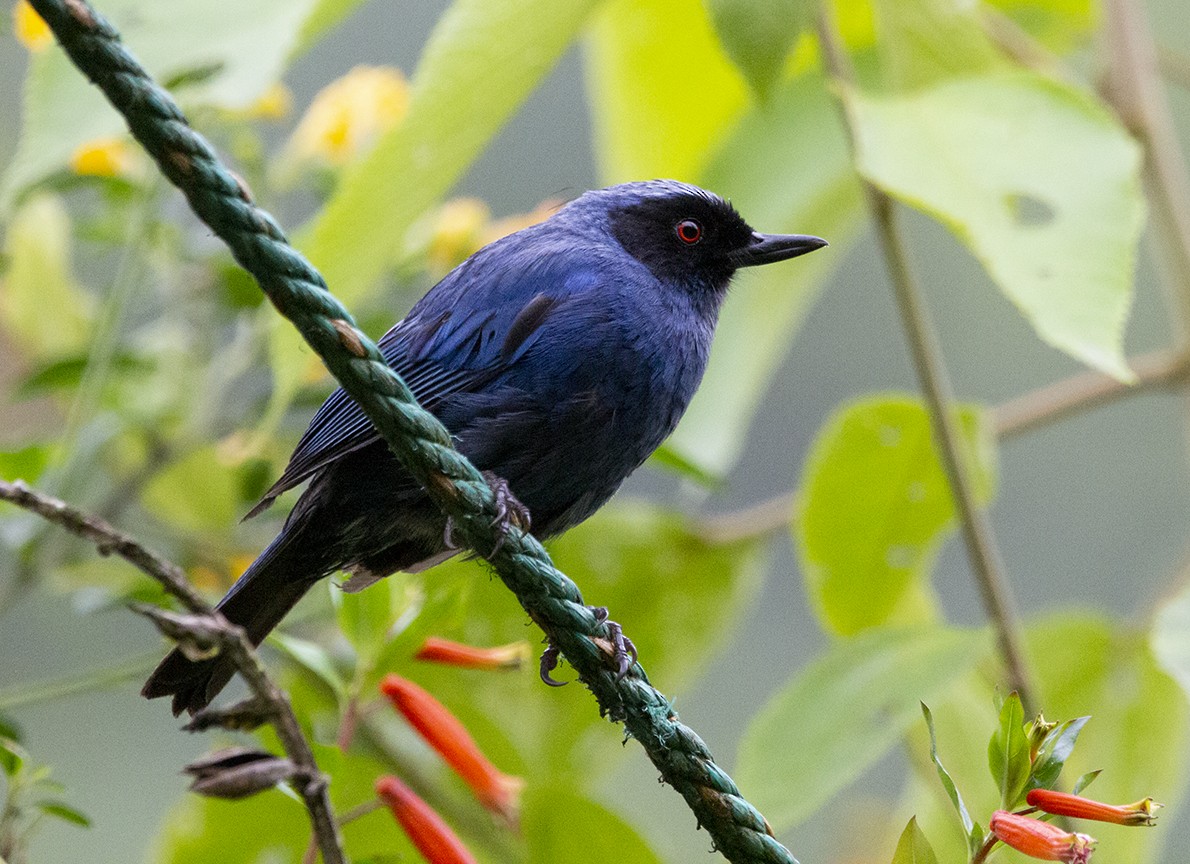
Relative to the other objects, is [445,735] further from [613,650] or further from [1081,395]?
[1081,395]

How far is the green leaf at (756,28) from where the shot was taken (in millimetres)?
2146

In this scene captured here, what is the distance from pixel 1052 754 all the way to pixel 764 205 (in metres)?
1.85

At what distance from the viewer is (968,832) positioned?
5.14 ft

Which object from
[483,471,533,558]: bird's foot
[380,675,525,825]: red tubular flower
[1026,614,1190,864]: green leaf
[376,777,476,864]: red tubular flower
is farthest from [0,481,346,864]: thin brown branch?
[1026,614,1190,864]: green leaf

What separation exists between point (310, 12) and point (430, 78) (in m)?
0.25

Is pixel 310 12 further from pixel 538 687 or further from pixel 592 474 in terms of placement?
pixel 538 687

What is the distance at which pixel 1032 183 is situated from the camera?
8.05 ft

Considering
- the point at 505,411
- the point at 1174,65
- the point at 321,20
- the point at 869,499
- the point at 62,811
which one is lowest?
the point at 869,499

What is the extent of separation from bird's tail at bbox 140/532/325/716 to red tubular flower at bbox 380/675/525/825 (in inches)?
16.8

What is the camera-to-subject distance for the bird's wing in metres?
2.48

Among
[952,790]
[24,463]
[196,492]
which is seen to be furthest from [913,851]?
[196,492]

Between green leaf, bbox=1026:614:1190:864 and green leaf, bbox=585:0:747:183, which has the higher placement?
green leaf, bbox=585:0:747:183

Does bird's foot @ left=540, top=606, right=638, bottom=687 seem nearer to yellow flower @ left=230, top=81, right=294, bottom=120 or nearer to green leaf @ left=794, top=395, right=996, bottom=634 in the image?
green leaf @ left=794, top=395, right=996, bottom=634

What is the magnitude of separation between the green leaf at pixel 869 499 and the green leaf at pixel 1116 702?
606 millimetres
